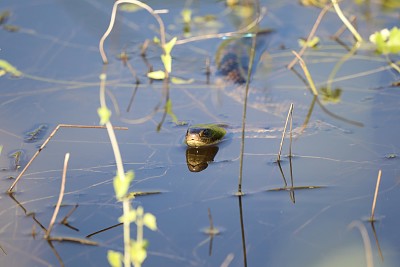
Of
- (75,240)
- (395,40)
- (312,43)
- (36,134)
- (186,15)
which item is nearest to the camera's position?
(75,240)

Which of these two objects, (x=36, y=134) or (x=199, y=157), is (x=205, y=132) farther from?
(x=36, y=134)

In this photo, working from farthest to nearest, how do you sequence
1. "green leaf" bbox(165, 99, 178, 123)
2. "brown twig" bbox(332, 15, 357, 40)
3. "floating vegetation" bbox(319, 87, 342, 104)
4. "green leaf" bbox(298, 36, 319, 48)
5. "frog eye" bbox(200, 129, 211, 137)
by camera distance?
"brown twig" bbox(332, 15, 357, 40)
"green leaf" bbox(298, 36, 319, 48)
"floating vegetation" bbox(319, 87, 342, 104)
"green leaf" bbox(165, 99, 178, 123)
"frog eye" bbox(200, 129, 211, 137)

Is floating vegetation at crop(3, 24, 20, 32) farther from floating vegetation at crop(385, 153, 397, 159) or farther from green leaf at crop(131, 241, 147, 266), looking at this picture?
green leaf at crop(131, 241, 147, 266)

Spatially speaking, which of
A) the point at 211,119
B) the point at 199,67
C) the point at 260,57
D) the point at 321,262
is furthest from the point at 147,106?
the point at 321,262

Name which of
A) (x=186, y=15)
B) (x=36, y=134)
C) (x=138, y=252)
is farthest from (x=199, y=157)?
(x=186, y=15)

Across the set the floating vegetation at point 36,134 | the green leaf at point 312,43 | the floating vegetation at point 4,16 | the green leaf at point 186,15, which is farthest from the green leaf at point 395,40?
the floating vegetation at point 4,16

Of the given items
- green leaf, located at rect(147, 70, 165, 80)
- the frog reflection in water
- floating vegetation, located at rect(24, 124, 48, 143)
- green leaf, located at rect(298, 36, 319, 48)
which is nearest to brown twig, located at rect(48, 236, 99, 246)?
the frog reflection in water

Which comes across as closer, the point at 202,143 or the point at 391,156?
the point at 391,156
